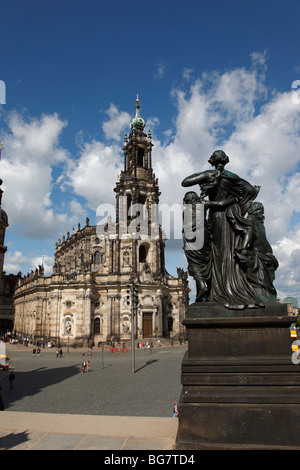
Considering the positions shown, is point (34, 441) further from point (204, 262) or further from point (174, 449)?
point (204, 262)

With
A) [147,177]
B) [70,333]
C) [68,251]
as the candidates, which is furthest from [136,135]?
[70,333]

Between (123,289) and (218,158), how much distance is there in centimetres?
4491

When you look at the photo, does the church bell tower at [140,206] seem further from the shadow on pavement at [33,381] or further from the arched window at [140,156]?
the shadow on pavement at [33,381]

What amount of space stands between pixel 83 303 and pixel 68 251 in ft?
95.5

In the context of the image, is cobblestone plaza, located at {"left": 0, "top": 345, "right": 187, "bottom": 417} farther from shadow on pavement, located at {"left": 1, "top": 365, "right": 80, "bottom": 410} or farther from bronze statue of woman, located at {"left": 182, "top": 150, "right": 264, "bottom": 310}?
bronze statue of woman, located at {"left": 182, "top": 150, "right": 264, "bottom": 310}

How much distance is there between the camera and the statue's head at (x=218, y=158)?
5828 millimetres

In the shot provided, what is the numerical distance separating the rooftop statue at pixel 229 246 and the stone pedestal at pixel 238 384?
35cm

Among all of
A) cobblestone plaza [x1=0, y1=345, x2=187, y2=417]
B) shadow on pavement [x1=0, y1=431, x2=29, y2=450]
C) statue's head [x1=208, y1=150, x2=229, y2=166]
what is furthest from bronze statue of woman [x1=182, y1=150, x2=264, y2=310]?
cobblestone plaza [x1=0, y1=345, x2=187, y2=417]

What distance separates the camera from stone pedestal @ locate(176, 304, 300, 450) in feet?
13.5

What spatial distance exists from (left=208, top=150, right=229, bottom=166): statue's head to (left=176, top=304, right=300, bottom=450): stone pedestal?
251 cm

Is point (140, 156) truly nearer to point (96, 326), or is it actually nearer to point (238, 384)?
point (96, 326)

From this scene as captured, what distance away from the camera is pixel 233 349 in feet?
15.4

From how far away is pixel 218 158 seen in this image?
229 inches

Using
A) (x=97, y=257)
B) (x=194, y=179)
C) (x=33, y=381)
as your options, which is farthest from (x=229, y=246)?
(x=97, y=257)
